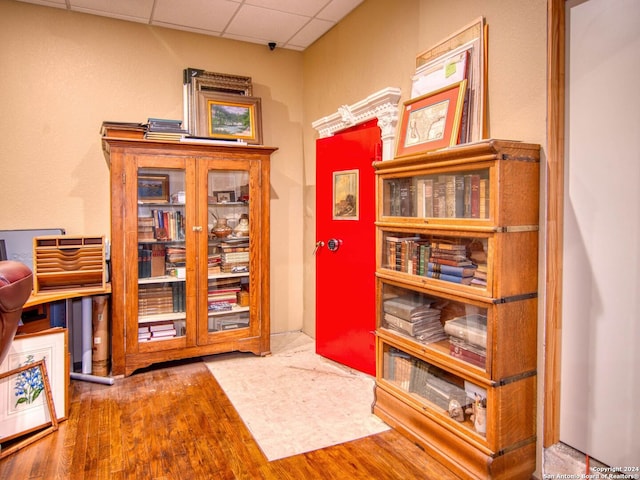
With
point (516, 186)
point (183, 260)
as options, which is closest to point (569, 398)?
point (516, 186)

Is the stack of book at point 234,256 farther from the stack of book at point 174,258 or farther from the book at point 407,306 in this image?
the book at point 407,306

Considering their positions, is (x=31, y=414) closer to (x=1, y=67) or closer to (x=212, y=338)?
(x=212, y=338)

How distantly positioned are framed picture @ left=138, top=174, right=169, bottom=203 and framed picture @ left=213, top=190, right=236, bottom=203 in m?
0.38

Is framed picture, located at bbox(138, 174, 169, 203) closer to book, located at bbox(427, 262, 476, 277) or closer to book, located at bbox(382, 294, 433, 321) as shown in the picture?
book, located at bbox(382, 294, 433, 321)

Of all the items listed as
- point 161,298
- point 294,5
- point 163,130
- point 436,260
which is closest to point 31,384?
point 161,298

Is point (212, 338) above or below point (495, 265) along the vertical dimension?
below

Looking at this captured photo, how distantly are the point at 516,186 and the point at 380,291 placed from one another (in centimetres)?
104

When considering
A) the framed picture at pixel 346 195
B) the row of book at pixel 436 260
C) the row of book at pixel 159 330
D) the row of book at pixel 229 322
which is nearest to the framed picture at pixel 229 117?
the framed picture at pixel 346 195

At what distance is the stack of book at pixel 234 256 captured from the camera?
3.63 meters

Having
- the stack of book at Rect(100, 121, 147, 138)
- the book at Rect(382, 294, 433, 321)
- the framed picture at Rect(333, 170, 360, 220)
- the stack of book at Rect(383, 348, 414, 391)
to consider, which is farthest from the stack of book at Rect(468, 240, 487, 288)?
the stack of book at Rect(100, 121, 147, 138)

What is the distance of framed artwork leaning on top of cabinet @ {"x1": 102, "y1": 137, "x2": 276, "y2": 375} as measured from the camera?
326 centimetres

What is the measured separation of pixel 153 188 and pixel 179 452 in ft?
6.35

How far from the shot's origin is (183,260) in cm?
348

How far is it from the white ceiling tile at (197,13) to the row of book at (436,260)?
2307 mm
